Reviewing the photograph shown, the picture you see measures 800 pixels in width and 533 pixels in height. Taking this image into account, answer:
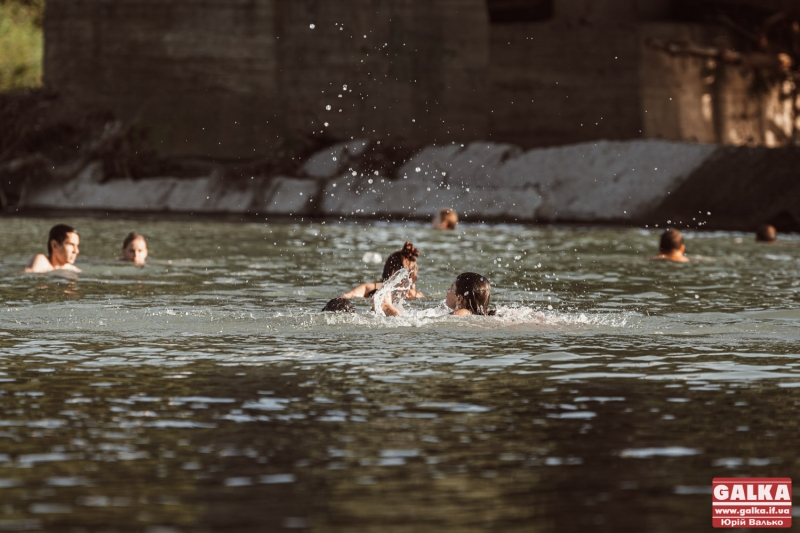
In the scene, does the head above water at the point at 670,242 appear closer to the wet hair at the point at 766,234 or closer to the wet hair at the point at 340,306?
the wet hair at the point at 766,234

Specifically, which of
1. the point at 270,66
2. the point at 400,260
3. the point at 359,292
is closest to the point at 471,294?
the point at 400,260

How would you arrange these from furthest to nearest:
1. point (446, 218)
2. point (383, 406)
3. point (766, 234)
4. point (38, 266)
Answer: point (446, 218), point (766, 234), point (38, 266), point (383, 406)

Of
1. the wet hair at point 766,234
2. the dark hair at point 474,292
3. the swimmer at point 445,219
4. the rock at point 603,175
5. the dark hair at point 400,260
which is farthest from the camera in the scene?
the rock at point 603,175

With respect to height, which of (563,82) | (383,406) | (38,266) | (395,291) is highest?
(563,82)

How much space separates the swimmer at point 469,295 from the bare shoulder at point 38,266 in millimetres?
6842

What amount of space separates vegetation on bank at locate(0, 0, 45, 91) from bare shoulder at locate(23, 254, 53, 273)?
4116cm

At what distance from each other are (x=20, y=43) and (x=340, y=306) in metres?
51.9

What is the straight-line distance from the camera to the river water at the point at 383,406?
6074 mm

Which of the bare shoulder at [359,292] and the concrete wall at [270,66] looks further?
the concrete wall at [270,66]

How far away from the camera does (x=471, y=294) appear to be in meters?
12.4

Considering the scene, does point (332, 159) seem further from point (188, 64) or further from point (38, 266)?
point (38, 266)

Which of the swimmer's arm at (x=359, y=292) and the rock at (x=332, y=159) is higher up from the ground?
the rock at (x=332, y=159)

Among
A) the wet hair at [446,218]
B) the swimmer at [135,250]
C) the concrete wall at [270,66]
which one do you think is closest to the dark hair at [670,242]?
the swimmer at [135,250]

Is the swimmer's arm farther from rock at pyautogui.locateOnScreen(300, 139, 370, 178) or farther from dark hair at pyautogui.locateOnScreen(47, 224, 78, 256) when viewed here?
rock at pyautogui.locateOnScreen(300, 139, 370, 178)
